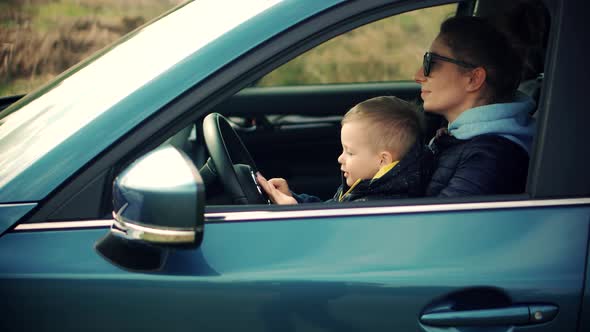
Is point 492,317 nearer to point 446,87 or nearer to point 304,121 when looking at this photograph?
point 446,87

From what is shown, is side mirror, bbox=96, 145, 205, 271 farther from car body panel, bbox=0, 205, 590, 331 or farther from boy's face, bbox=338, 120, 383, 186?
boy's face, bbox=338, 120, 383, 186

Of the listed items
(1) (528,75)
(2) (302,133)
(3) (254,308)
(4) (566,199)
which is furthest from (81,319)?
(2) (302,133)

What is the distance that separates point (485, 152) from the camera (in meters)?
1.87

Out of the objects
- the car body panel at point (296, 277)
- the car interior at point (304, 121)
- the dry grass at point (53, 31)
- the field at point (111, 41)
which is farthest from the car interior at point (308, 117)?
the dry grass at point (53, 31)

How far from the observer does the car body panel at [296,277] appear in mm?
1396

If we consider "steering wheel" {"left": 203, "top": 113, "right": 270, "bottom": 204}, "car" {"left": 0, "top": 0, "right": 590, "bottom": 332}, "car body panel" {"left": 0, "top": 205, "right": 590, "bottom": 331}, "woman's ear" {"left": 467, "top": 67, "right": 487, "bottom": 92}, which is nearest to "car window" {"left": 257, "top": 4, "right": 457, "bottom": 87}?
"steering wheel" {"left": 203, "top": 113, "right": 270, "bottom": 204}

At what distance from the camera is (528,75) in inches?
114

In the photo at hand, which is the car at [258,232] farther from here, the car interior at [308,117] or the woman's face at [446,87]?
the woman's face at [446,87]

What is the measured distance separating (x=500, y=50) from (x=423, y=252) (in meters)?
0.91

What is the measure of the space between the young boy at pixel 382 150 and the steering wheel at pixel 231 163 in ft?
0.32

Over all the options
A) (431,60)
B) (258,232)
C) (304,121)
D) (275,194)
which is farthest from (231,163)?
(304,121)

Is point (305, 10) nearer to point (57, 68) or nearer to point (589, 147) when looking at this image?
point (589, 147)

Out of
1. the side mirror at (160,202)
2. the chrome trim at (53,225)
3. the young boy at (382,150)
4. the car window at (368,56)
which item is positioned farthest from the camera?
the car window at (368,56)

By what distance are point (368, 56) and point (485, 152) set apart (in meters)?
5.76
